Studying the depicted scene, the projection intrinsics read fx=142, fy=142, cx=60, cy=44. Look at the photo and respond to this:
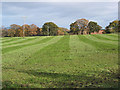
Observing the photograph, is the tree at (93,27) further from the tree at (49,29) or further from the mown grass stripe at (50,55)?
the mown grass stripe at (50,55)

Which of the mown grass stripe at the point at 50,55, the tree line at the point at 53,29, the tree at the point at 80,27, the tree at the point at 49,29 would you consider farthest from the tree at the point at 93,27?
the mown grass stripe at the point at 50,55

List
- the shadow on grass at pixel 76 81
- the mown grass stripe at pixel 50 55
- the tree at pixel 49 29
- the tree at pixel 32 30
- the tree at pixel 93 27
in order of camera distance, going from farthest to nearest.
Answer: the tree at pixel 32 30 → the tree at pixel 49 29 → the tree at pixel 93 27 → the mown grass stripe at pixel 50 55 → the shadow on grass at pixel 76 81

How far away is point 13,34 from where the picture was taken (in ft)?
260

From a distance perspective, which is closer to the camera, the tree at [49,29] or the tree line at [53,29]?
the tree line at [53,29]

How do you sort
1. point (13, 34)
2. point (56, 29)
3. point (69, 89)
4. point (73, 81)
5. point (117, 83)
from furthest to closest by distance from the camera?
1. point (56, 29)
2. point (13, 34)
3. point (73, 81)
4. point (117, 83)
5. point (69, 89)

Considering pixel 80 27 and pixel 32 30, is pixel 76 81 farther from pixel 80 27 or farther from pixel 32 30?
pixel 32 30

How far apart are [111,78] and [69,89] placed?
1.68m

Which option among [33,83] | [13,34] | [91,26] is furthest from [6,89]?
[13,34]

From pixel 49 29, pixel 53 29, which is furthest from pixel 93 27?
pixel 49 29

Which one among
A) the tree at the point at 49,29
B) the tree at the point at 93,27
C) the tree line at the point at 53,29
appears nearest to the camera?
the tree line at the point at 53,29

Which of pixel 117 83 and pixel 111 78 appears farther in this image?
pixel 111 78

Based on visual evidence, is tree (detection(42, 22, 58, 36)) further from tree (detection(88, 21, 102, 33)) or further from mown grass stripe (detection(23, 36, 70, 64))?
mown grass stripe (detection(23, 36, 70, 64))

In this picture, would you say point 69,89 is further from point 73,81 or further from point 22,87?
point 22,87

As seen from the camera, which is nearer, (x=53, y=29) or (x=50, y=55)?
(x=50, y=55)
